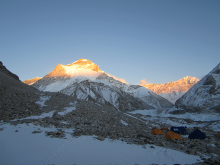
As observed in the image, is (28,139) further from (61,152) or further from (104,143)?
(104,143)

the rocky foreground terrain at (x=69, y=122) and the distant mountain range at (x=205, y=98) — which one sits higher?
the distant mountain range at (x=205, y=98)

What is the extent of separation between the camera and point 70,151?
10.7 m

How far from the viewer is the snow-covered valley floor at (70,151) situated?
9.32m

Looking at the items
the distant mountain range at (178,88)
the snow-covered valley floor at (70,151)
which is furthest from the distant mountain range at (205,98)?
the distant mountain range at (178,88)

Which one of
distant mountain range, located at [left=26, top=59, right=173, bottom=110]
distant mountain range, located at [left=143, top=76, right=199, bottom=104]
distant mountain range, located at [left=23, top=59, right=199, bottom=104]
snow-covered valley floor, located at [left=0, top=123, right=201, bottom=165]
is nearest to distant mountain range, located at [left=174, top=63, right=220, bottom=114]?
distant mountain range, located at [left=26, top=59, right=173, bottom=110]

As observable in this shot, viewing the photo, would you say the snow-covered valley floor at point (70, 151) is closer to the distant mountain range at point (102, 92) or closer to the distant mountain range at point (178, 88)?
the distant mountain range at point (102, 92)

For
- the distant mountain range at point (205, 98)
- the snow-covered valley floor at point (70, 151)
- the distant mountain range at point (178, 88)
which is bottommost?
the snow-covered valley floor at point (70, 151)

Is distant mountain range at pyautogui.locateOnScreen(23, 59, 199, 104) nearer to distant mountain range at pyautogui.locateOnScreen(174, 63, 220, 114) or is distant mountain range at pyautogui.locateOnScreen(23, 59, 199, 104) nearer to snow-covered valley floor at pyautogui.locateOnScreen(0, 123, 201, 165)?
distant mountain range at pyautogui.locateOnScreen(174, 63, 220, 114)

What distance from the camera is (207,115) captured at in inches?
2058

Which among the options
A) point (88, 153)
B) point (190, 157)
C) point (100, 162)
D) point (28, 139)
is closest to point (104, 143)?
point (88, 153)

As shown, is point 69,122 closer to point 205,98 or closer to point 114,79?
point 205,98

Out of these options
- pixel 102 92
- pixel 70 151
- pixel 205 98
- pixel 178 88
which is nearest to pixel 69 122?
pixel 70 151

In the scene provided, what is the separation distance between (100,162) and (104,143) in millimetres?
3545

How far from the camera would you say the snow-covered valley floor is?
30.6 feet
